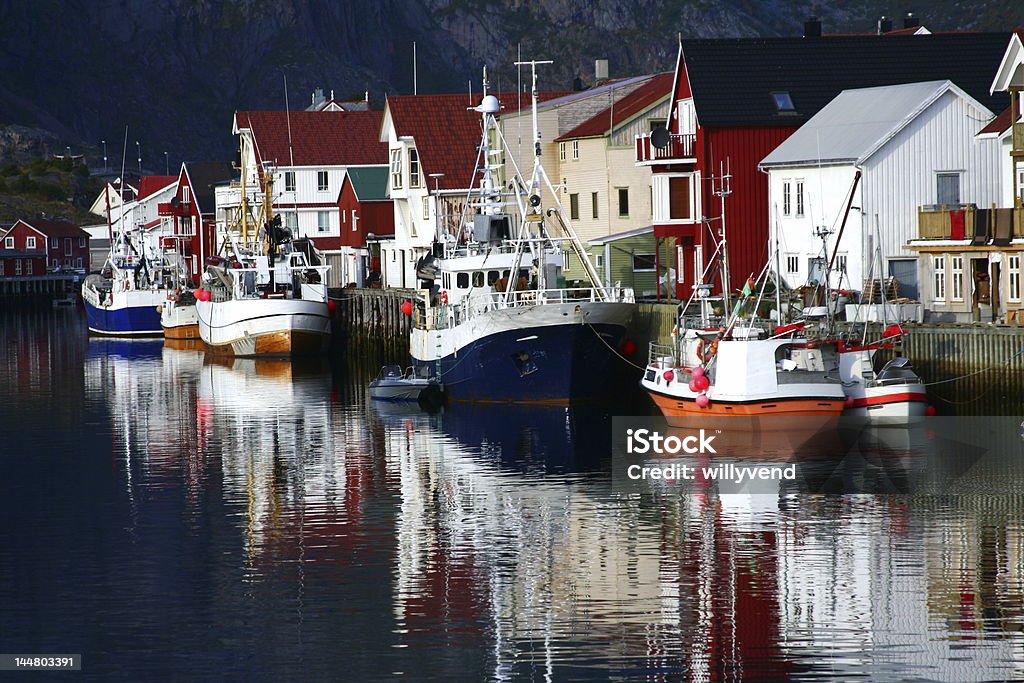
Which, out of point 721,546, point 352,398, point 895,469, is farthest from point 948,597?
point 352,398

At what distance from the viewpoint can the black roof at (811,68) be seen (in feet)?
219

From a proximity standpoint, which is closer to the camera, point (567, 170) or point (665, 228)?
point (665, 228)

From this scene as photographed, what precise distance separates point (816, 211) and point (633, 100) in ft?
68.2

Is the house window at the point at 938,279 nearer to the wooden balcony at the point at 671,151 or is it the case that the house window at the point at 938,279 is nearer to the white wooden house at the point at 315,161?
the wooden balcony at the point at 671,151

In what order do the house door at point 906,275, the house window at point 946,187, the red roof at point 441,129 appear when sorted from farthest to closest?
the red roof at point 441,129 < the house window at point 946,187 < the house door at point 906,275

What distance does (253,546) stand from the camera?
1401 inches

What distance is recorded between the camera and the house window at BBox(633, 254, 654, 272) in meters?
75.6

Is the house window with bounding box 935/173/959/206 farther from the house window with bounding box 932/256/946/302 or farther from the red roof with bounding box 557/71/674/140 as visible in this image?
the red roof with bounding box 557/71/674/140

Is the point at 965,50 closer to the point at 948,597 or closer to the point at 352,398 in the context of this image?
the point at 352,398

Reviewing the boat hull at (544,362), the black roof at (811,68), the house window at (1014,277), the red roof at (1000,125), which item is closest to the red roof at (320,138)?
the black roof at (811,68)

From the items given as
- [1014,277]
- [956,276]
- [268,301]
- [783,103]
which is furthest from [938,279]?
[268,301]

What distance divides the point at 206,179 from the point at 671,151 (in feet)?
254

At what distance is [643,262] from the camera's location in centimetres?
7575

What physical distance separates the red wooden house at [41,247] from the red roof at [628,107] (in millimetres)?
115899
